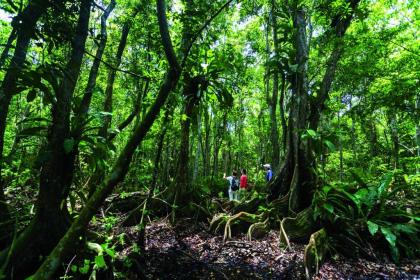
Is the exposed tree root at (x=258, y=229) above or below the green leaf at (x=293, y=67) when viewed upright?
A: below

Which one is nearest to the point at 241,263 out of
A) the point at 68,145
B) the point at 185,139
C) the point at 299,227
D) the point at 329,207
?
the point at 299,227

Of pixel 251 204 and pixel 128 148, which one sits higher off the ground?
pixel 128 148

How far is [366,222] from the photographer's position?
6637 millimetres

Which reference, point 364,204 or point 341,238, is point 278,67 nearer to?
point 364,204

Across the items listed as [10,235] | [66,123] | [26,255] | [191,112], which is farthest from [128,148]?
[191,112]

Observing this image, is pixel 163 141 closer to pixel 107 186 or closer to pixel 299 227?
pixel 299 227

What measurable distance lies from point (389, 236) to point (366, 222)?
22.0 inches

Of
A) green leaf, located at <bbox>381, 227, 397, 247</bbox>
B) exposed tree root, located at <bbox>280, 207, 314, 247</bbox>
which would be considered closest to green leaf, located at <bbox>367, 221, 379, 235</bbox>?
green leaf, located at <bbox>381, 227, 397, 247</bbox>

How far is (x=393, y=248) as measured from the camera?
6.20 meters

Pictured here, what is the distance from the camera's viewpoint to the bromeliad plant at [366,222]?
6.45 meters

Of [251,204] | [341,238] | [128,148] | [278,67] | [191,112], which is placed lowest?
[341,238]

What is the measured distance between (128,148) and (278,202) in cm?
589

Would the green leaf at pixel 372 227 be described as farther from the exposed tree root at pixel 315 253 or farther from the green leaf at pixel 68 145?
the green leaf at pixel 68 145

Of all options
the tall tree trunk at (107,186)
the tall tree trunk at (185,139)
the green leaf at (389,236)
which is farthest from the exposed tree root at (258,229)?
the tall tree trunk at (107,186)
